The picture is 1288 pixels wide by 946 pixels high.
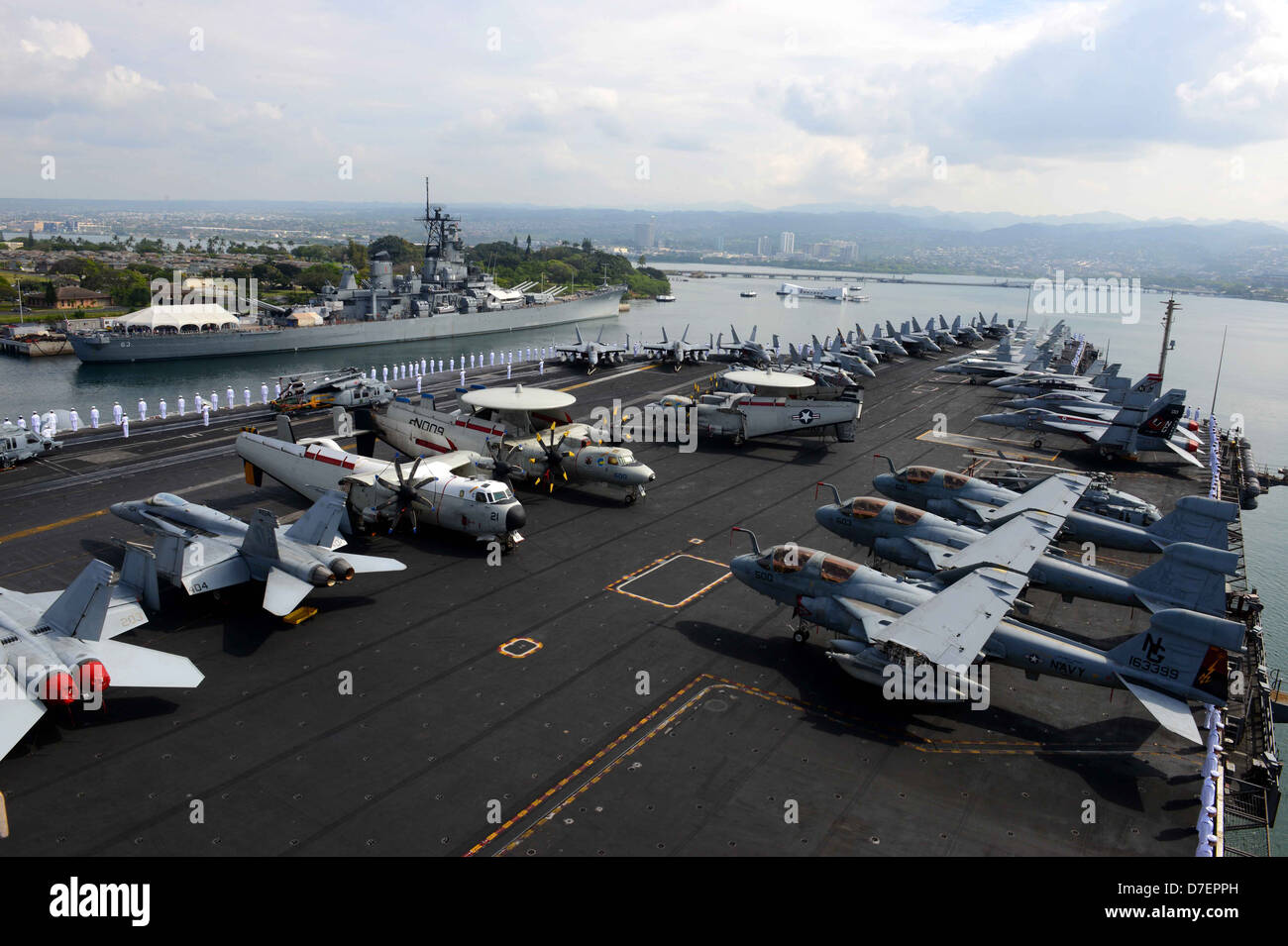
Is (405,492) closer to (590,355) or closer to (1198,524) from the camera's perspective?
(1198,524)

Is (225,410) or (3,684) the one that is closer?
(3,684)

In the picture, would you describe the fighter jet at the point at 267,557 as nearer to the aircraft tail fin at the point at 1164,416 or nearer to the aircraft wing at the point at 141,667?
the aircraft wing at the point at 141,667

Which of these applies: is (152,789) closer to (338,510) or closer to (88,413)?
(338,510)

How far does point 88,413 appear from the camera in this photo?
7281 cm

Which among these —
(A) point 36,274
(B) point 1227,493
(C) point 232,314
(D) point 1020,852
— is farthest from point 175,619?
(A) point 36,274

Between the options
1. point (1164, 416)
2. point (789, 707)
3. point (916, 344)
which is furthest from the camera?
point (916, 344)

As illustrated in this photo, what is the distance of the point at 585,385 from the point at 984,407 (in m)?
38.7

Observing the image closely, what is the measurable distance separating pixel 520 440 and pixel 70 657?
906 inches

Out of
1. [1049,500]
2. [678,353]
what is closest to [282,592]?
[1049,500]

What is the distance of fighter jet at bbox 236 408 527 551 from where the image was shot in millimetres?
31109

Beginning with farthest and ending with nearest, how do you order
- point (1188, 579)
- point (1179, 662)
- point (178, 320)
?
point (178, 320) → point (1188, 579) → point (1179, 662)

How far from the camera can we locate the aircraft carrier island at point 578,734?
16.3m

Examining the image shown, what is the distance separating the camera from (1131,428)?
49719 mm
